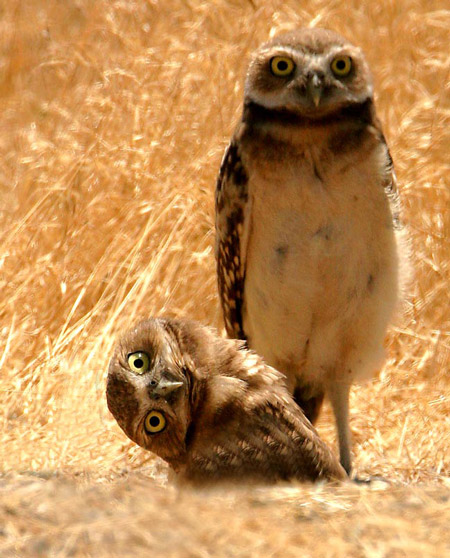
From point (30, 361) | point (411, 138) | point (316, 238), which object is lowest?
point (30, 361)

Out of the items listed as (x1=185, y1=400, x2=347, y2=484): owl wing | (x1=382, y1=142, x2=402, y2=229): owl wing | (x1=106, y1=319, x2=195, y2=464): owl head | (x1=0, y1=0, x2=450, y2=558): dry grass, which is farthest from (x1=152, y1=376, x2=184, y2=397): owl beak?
(x1=382, y1=142, x2=402, y2=229): owl wing

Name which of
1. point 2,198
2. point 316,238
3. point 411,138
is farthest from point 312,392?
point 2,198

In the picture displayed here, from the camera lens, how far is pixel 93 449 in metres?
5.46

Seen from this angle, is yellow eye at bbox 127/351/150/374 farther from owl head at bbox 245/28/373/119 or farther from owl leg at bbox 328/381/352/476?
owl leg at bbox 328/381/352/476

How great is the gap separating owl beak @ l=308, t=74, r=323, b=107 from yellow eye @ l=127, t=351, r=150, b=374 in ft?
4.74

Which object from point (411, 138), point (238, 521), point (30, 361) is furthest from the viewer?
point (411, 138)

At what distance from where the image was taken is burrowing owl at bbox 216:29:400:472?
5.01m

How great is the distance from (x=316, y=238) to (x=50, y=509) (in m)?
2.06

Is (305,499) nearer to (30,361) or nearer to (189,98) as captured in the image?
(30,361)

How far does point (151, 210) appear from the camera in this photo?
21.2 ft

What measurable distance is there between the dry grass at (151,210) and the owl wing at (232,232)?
70 centimetres

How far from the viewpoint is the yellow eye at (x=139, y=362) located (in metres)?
3.96

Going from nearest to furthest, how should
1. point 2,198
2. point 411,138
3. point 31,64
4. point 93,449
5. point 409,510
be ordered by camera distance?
point 409,510 < point 93,449 < point 411,138 < point 2,198 < point 31,64

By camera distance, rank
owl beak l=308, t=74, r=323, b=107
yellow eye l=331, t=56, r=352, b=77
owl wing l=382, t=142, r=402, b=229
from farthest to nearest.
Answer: owl wing l=382, t=142, r=402, b=229, yellow eye l=331, t=56, r=352, b=77, owl beak l=308, t=74, r=323, b=107
